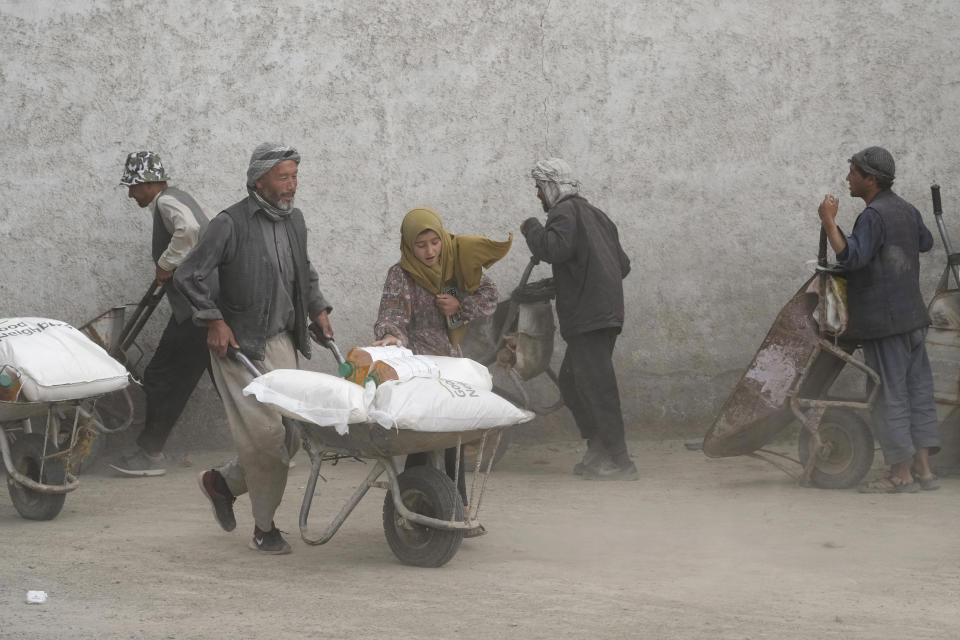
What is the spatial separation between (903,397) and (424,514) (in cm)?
303

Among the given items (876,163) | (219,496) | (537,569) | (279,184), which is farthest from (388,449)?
(876,163)

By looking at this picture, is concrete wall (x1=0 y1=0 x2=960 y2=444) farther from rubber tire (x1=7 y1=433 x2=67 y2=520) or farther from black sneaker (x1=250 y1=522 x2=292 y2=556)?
black sneaker (x1=250 y1=522 x2=292 y2=556)

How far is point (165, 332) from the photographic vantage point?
809 centimetres

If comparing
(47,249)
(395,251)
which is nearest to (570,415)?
(395,251)

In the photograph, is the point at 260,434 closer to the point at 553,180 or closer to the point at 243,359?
the point at 243,359

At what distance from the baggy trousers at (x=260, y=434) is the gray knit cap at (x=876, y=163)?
3.31 m

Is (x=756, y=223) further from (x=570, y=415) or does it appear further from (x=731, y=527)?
(x=731, y=527)

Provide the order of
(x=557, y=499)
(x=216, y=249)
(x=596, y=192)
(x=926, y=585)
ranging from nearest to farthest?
(x=926, y=585), (x=216, y=249), (x=557, y=499), (x=596, y=192)

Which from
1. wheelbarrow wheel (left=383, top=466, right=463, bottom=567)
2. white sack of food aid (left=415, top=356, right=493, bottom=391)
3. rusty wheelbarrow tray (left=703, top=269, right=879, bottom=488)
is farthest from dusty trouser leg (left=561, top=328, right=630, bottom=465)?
wheelbarrow wheel (left=383, top=466, right=463, bottom=567)

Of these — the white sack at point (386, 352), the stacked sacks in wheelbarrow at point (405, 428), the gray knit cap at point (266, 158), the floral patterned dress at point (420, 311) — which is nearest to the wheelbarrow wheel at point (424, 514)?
the stacked sacks in wheelbarrow at point (405, 428)

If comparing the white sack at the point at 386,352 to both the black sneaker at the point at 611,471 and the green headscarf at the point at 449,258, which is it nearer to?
the green headscarf at the point at 449,258

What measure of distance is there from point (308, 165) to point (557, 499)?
2802mm

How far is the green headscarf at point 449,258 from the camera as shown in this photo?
5.89 m

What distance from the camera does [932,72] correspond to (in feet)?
29.0
